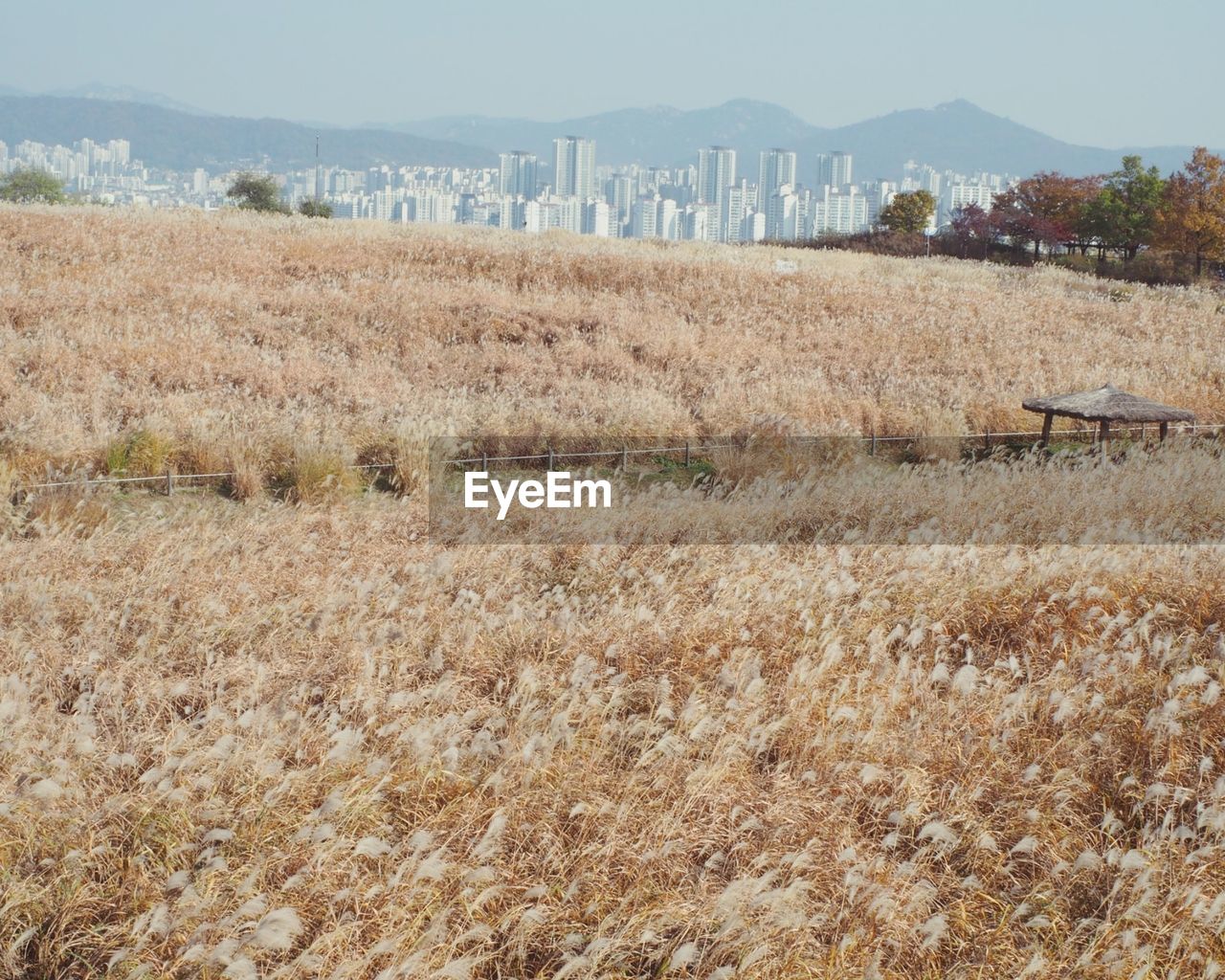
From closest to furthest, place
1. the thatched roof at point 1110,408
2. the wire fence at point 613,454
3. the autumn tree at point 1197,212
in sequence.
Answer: the wire fence at point 613,454 < the thatched roof at point 1110,408 < the autumn tree at point 1197,212

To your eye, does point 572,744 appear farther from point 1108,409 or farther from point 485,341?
point 485,341

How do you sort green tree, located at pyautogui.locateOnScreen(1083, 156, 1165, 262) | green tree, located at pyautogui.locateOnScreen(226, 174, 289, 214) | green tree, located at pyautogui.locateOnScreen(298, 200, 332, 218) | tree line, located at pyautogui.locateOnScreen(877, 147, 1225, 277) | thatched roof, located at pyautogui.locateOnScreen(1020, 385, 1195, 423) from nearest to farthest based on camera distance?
thatched roof, located at pyautogui.locateOnScreen(1020, 385, 1195, 423) → tree line, located at pyautogui.locateOnScreen(877, 147, 1225, 277) → green tree, located at pyautogui.locateOnScreen(1083, 156, 1165, 262) → green tree, located at pyautogui.locateOnScreen(298, 200, 332, 218) → green tree, located at pyautogui.locateOnScreen(226, 174, 289, 214)

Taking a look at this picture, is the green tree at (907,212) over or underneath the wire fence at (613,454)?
over

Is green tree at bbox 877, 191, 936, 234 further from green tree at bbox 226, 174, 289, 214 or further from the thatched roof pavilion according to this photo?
the thatched roof pavilion

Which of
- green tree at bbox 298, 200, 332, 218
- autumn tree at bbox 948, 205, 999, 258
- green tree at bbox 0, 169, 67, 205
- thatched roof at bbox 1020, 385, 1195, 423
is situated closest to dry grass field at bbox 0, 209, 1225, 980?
thatched roof at bbox 1020, 385, 1195, 423

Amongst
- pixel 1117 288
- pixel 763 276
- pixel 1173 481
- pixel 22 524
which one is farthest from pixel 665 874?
pixel 1117 288

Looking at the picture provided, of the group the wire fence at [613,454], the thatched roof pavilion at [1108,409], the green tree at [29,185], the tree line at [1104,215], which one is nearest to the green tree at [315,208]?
the green tree at [29,185]

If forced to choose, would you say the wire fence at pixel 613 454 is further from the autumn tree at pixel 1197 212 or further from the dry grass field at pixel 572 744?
the autumn tree at pixel 1197 212
